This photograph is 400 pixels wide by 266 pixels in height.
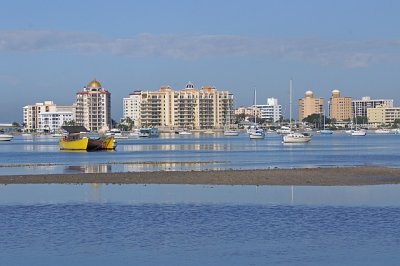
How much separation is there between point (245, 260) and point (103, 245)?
4.18 meters

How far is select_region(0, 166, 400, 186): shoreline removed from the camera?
1554 inches

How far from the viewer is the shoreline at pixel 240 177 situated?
129ft

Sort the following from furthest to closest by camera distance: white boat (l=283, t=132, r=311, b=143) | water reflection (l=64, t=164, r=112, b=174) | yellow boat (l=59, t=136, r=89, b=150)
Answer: white boat (l=283, t=132, r=311, b=143) < yellow boat (l=59, t=136, r=89, b=150) < water reflection (l=64, t=164, r=112, b=174)

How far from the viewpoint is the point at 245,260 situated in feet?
58.4

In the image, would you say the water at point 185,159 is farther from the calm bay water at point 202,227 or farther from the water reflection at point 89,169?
the calm bay water at point 202,227

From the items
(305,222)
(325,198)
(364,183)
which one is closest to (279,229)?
(305,222)

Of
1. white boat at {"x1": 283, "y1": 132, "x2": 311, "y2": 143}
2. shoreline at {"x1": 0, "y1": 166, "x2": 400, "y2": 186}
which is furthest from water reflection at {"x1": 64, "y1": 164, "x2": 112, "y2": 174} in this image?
white boat at {"x1": 283, "y1": 132, "x2": 311, "y2": 143}

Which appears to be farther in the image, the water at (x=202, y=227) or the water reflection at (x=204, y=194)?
the water reflection at (x=204, y=194)

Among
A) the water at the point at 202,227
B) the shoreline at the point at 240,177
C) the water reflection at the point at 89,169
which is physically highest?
the water at the point at 202,227

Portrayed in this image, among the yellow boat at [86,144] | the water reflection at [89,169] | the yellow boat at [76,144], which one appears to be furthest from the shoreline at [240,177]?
the yellow boat at [86,144]

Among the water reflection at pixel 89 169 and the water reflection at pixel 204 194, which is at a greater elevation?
the water reflection at pixel 204 194

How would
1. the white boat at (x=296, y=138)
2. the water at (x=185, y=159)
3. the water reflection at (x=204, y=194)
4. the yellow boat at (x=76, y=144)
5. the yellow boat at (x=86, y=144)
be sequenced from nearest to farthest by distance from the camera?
the water reflection at (x=204, y=194), the water at (x=185, y=159), the yellow boat at (x=76, y=144), the yellow boat at (x=86, y=144), the white boat at (x=296, y=138)

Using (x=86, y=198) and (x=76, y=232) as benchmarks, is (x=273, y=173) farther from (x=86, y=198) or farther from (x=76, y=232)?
(x=76, y=232)

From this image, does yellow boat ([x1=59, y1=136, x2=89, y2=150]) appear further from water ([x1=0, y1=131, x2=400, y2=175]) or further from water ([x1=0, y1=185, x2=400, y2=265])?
water ([x1=0, y1=185, x2=400, y2=265])
